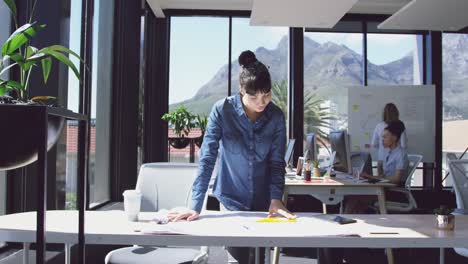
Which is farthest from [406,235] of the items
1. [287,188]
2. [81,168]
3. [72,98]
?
[72,98]

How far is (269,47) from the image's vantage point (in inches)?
314

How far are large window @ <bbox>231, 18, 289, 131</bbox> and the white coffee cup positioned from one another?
20.4 feet

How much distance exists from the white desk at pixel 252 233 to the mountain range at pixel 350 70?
20.7 ft

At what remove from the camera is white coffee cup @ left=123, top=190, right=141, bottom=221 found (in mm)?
1820

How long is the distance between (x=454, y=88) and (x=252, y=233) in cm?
792

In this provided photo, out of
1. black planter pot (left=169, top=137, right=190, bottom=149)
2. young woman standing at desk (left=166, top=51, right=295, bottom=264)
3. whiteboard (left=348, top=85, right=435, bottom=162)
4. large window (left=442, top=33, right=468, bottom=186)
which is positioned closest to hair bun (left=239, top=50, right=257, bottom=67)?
young woman standing at desk (left=166, top=51, right=295, bottom=264)

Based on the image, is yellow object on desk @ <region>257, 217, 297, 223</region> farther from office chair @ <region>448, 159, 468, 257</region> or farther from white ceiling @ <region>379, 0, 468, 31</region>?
white ceiling @ <region>379, 0, 468, 31</region>

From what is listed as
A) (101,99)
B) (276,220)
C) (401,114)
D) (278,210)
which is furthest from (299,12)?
(276,220)

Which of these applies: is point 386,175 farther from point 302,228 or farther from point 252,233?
point 252,233

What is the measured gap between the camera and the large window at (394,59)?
825 cm

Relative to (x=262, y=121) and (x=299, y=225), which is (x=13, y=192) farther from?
(x=299, y=225)

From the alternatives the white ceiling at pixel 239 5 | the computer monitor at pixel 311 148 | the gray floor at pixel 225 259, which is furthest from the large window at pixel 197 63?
the gray floor at pixel 225 259

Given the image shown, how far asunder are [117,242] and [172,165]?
1000 millimetres

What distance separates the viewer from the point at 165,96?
786 centimetres
